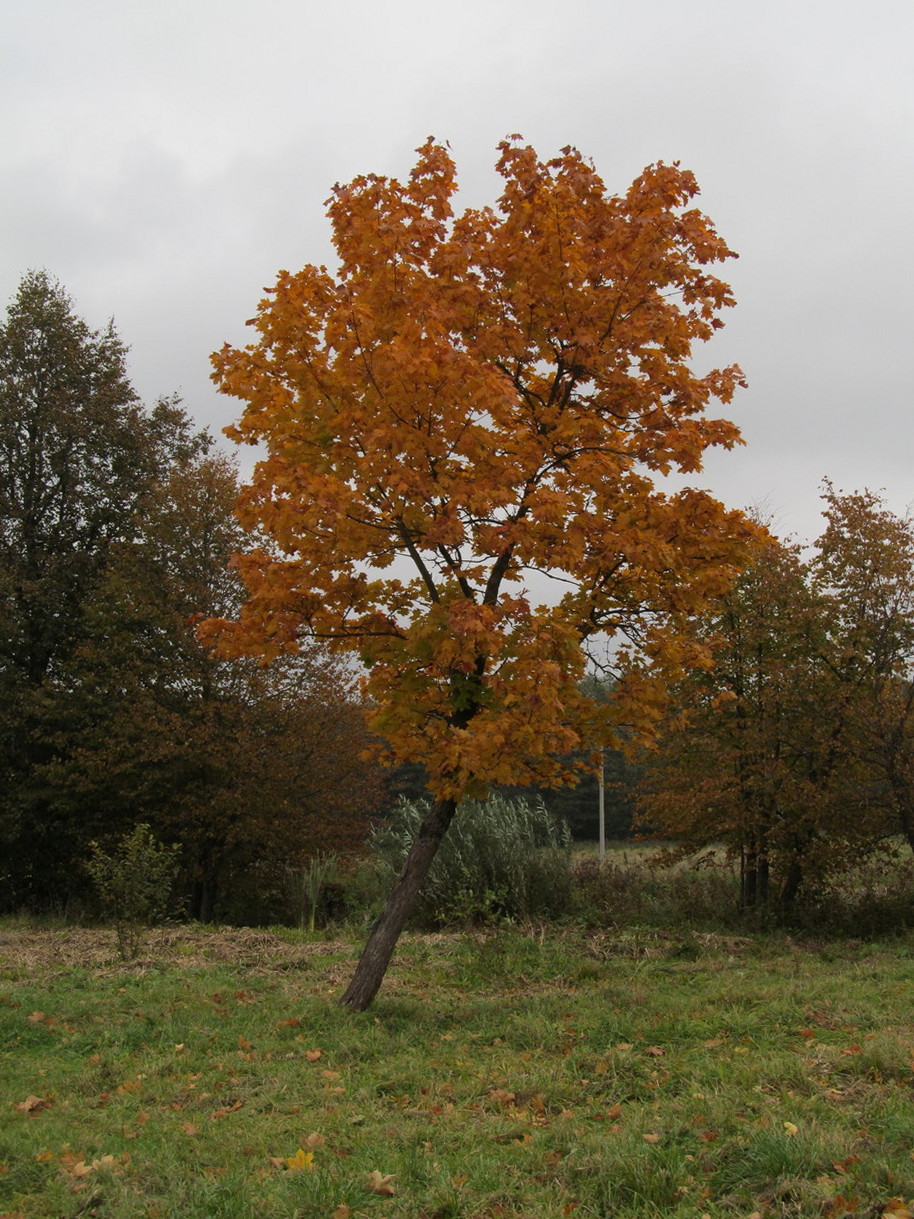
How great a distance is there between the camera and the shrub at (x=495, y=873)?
1124cm

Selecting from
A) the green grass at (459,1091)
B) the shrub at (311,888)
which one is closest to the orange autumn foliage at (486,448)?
the green grass at (459,1091)

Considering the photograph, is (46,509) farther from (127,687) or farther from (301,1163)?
(301,1163)

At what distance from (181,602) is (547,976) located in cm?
980

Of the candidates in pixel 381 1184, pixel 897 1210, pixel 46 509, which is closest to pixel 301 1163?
pixel 381 1184

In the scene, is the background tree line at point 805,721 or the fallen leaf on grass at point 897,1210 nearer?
the fallen leaf on grass at point 897,1210

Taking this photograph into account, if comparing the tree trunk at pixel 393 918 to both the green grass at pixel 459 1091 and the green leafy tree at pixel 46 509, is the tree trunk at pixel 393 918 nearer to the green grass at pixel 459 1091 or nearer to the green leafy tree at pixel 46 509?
the green grass at pixel 459 1091

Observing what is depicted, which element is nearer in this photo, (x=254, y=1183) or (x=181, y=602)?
(x=254, y=1183)

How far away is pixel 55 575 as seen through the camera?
16.8 meters

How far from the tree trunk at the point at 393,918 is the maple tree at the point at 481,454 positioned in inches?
0.6

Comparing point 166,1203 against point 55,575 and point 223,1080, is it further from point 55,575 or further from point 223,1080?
point 55,575

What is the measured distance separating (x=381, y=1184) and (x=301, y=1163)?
392 mm

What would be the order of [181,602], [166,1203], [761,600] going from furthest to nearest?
[181,602] < [761,600] < [166,1203]

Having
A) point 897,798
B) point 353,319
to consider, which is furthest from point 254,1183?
point 897,798

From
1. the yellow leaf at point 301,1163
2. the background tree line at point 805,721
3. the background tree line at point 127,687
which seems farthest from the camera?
the background tree line at point 127,687
